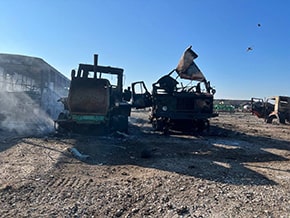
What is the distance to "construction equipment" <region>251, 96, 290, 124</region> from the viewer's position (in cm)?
1961

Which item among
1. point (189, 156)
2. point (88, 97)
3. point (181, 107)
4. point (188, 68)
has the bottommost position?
point (189, 156)

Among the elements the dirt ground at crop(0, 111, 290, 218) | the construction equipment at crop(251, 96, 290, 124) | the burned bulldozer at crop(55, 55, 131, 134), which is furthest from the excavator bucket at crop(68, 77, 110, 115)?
the construction equipment at crop(251, 96, 290, 124)

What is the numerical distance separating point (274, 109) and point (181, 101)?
40.7 ft

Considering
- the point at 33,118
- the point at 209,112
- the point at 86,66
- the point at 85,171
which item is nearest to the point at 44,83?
the point at 33,118

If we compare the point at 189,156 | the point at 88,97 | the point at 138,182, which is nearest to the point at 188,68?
the point at 88,97

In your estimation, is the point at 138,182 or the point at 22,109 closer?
the point at 138,182

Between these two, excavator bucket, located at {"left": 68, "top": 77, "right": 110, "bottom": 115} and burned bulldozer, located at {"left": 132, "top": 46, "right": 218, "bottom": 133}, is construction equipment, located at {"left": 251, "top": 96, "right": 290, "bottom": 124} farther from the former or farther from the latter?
excavator bucket, located at {"left": 68, "top": 77, "right": 110, "bottom": 115}

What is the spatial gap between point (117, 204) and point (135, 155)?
3335 millimetres

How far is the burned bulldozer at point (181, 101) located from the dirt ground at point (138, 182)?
3326 millimetres

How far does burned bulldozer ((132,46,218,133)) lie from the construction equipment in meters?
10.3

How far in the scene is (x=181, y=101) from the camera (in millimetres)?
11188

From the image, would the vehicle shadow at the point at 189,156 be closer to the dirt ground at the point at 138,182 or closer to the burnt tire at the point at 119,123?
the dirt ground at the point at 138,182

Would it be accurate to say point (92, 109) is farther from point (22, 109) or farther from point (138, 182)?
point (22, 109)

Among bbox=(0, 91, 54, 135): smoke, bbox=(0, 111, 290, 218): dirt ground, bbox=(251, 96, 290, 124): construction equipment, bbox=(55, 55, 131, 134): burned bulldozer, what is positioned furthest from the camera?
bbox=(251, 96, 290, 124): construction equipment
